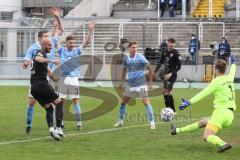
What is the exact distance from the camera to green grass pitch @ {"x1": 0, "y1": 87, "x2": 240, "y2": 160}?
12.6 meters

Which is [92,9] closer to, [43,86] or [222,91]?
[43,86]

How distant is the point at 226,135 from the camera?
15.6 m

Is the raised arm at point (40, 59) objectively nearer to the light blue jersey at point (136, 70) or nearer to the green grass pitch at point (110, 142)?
the green grass pitch at point (110, 142)

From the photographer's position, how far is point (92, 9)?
52.2 m

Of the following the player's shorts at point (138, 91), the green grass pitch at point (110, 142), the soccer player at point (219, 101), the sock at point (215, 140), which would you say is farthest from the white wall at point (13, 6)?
the sock at point (215, 140)

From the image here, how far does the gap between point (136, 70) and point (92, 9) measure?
115ft

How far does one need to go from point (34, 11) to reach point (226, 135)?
44.3m

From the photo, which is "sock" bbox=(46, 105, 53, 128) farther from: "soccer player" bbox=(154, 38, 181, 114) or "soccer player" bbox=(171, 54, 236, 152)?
"soccer player" bbox=(154, 38, 181, 114)

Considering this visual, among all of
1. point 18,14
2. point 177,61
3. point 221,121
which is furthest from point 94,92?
point 18,14

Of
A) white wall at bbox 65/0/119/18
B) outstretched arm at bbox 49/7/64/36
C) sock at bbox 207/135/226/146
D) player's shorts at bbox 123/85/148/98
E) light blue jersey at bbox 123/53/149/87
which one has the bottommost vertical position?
sock at bbox 207/135/226/146

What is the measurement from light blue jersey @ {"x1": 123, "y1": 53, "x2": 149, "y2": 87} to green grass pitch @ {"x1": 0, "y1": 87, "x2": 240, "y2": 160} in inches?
44.1

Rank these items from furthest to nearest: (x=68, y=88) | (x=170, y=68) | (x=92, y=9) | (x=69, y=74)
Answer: (x=92, y=9)
(x=170, y=68)
(x=69, y=74)
(x=68, y=88)

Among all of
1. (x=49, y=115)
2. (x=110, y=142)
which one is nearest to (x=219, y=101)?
(x=110, y=142)

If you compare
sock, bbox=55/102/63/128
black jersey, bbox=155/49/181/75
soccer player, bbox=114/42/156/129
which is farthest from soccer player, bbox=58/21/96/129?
black jersey, bbox=155/49/181/75
